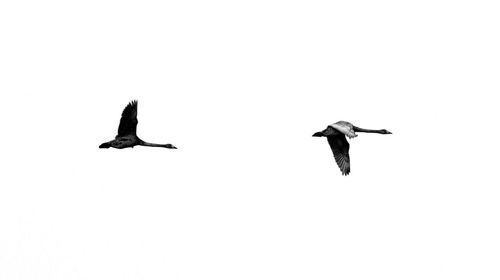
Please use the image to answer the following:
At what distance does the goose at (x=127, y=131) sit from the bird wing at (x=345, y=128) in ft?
20.4

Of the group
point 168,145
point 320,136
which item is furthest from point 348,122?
point 168,145

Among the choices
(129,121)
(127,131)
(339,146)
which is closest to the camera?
(129,121)

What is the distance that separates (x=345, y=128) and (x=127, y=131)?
22.4ft

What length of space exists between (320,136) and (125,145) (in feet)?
20.7

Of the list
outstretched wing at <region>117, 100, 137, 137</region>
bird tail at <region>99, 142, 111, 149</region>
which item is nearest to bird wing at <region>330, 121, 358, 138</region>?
outstretched wing at <region>117, 100, 137, 137</region>

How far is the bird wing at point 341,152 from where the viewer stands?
49344 millimetres

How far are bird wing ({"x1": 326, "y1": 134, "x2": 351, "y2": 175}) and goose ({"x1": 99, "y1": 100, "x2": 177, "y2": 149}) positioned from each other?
6368mm

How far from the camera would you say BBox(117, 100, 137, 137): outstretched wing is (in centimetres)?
4700

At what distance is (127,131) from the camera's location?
156ft

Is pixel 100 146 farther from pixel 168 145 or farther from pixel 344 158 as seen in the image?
pixel 344 158

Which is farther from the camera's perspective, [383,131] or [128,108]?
[383,131]

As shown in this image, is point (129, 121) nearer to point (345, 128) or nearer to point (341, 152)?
Result: point (345, 128)

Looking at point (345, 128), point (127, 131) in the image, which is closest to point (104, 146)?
point (127, 131)

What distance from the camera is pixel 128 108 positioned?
4700 cm
